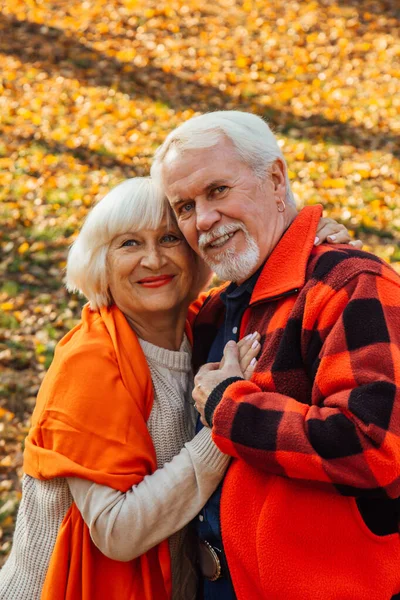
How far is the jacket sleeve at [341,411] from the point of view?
207 cm

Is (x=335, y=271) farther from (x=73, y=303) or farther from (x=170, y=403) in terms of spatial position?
(x=73, y=303)

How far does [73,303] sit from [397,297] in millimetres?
4027

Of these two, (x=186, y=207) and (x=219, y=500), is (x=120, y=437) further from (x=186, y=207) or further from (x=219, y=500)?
(x=186, y=207)

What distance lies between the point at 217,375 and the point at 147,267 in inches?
25.2

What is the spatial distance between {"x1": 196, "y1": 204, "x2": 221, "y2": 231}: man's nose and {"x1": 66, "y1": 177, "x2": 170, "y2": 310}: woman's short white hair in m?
0.26

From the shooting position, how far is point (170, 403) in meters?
2.93

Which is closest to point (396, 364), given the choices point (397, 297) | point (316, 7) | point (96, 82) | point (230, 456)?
point (397, 297)

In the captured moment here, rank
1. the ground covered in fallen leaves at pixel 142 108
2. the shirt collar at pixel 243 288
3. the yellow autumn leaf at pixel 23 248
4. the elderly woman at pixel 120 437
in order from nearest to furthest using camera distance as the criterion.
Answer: the elderly woman at pixel 120 437 < the shirt collar at pixel 243 288 < the ground covered in fallen leaves at pixel 142 108 < the yellow autumn leaf at pixel 23 248

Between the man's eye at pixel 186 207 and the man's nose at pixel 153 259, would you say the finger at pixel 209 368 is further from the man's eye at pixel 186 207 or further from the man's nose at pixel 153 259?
the man's eye at pixel 186 207

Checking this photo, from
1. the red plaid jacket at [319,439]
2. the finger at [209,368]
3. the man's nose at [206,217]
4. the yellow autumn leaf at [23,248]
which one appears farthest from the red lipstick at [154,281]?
the yellow autumn leaf at [23,248]

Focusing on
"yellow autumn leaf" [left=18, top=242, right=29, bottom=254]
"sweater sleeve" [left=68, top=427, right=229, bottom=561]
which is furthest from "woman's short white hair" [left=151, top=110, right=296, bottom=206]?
"yellow autumn leaf" [left=18, top=242, right=29, bottom=254]

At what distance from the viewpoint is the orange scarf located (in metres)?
2.62

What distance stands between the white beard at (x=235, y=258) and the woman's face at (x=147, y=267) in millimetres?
281

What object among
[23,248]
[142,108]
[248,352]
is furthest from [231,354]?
[142,108]
